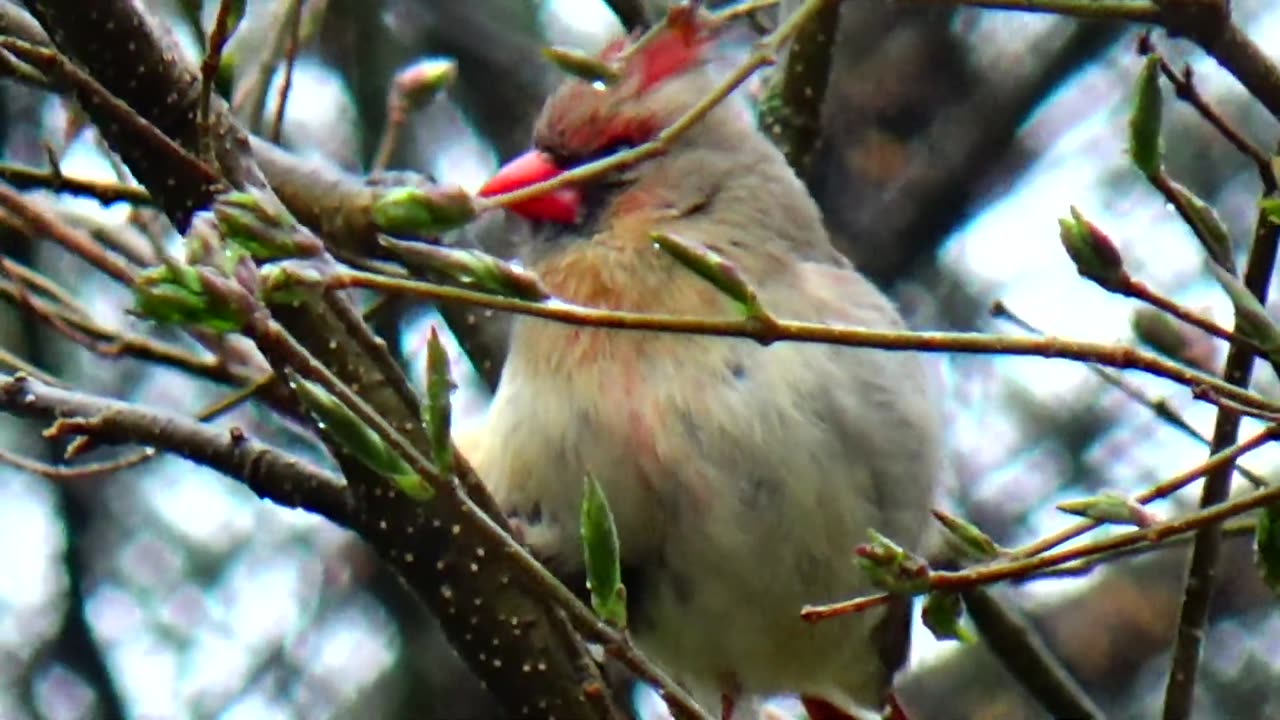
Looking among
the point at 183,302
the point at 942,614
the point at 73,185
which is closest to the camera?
the point at 183,302

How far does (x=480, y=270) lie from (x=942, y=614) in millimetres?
563

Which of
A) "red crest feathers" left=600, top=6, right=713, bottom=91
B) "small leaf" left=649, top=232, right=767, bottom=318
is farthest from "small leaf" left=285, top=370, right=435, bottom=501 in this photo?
"red crest feathers" left=600, top=6, right=713, bottom=91

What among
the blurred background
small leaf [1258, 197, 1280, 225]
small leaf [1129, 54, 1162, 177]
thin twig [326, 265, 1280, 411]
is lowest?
the blurred background

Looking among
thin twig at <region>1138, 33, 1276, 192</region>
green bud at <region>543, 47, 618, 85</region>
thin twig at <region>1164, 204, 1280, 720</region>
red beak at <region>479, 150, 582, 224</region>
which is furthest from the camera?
red beak at <region>479, 150, 582, 224</region>

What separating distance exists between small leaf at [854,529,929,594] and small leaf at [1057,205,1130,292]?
0.26m

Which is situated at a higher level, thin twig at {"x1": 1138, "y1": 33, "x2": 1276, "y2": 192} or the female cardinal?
thin twig at {"x1": 1138, "y1": 33, "x2": 1276, "y2": 192}

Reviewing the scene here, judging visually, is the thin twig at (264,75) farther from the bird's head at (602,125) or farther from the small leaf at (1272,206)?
the small leaf at (1272,206)

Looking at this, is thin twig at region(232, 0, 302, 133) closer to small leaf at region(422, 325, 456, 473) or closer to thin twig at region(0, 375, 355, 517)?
thin twig at region(0, 375, 355, 517)

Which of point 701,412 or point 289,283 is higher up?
point 289,283

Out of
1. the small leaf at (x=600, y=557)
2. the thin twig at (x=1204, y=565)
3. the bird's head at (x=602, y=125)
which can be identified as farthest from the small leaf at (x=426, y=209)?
the bird's head at (x=602, y=125)

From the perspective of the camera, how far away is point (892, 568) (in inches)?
65.5

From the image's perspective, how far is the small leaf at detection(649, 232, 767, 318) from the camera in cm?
159

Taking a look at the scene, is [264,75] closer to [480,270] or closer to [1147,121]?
[480,270]

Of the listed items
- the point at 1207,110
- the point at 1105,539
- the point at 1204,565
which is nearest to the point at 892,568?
the point at 1105,539
